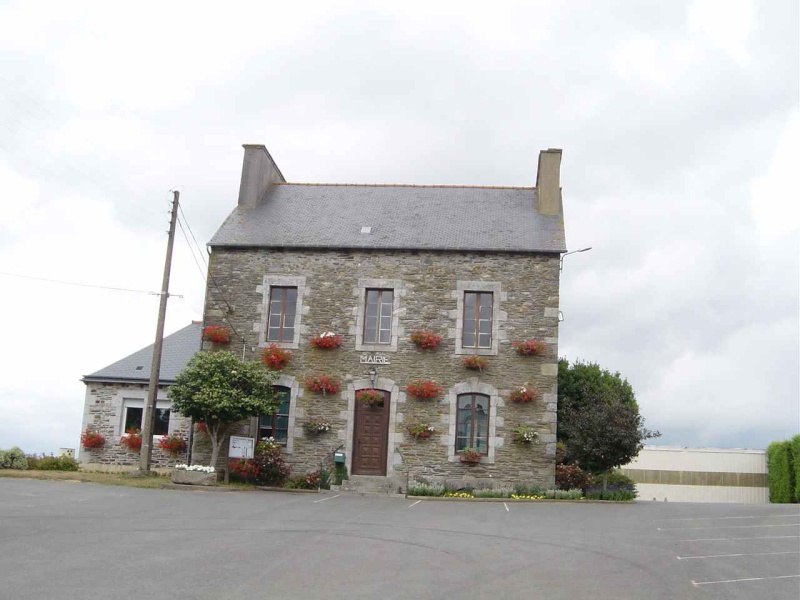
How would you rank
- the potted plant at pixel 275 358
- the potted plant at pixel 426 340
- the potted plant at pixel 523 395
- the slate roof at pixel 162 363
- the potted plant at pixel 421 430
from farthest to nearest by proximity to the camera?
the slate roof at pixel 162 363 → the potted plant at pixel 275 358 → the potted plant at pixel 426 340 → the potted plant at pixel 421 430 → the potted plant at pixel 523 395

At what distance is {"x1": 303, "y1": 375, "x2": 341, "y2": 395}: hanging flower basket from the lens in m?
21.6

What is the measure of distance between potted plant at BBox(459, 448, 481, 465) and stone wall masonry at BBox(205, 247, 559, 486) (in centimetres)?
19

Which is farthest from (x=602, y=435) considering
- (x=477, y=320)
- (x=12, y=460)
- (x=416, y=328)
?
(x=12, y=460)

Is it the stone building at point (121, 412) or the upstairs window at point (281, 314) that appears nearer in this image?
the upstairs window at point (281, 314)

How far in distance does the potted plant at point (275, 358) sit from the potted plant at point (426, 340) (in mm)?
3266

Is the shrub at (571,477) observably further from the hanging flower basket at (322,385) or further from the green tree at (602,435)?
the hanging flower basket at (322,385)

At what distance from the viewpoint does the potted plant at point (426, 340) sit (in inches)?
846

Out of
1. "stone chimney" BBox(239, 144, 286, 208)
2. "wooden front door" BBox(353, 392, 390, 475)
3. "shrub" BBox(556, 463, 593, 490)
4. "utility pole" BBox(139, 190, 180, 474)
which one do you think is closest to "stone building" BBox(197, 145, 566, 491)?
"wooden front door" BBox(353, 392, 390, 475)

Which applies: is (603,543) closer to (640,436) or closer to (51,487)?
(640,436)

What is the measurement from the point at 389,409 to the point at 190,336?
9.33 m

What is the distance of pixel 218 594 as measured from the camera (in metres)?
8.34

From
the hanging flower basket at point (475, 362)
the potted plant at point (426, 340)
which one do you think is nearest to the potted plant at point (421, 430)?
the hanging flower basket at point (475, 362)

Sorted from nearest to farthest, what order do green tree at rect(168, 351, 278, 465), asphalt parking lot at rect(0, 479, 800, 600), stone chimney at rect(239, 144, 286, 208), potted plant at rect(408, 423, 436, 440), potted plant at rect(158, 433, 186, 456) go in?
1. asphalt parking lot at rect(0, 479, 800, 600)
2. green tree at rect(168, 351, 278, 465)
3. potted plant at rect(408, 423, 436, 440)
4. potted plant at rect(158, 433, 186, 456)
5. stone chimney at rect(239, 144, 286, 208)

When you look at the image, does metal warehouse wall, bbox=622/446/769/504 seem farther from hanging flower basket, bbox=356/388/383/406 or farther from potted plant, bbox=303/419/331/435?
potted plant, bbox=303/419/331/435
